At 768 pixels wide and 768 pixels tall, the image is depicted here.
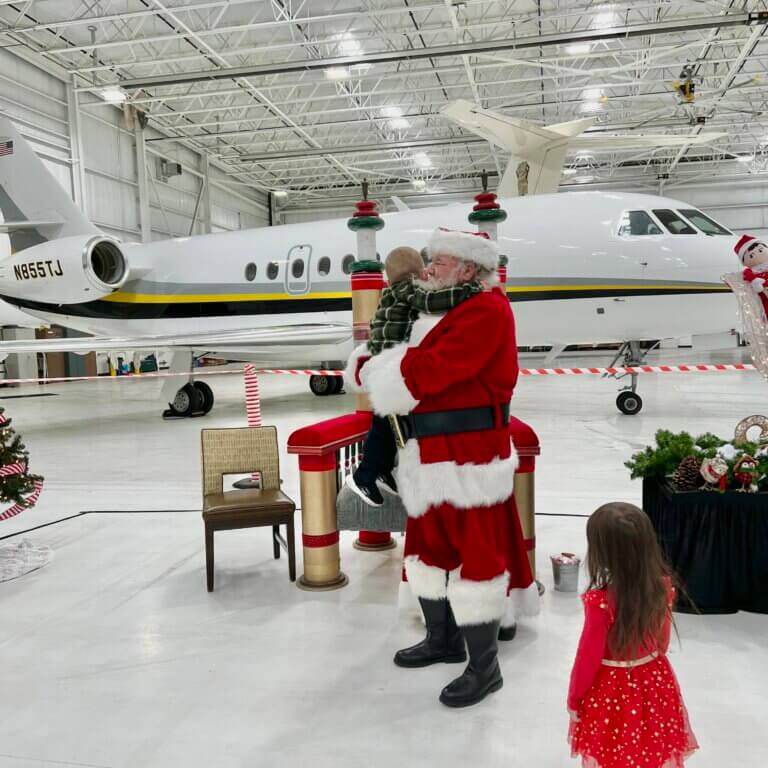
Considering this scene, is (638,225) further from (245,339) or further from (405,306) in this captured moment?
(405,306)

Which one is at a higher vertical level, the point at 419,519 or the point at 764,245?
the point at 764,245

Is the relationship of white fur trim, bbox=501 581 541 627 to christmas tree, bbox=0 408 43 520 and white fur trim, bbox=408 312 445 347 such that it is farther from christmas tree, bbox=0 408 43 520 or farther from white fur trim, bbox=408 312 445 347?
christmas tree, bbox=0 408 43 520

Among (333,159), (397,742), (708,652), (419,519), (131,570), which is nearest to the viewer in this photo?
(397,742)

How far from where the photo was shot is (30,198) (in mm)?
11945

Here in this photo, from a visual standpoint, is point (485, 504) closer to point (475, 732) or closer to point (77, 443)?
point (475, 732)

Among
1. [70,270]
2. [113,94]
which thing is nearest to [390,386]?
[70,270]

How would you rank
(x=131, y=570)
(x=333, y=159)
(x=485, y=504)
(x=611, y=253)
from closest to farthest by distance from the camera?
(x=485, y=504)
(x=131, y=570)
(x=611, y=253)
(x=333, y=159)

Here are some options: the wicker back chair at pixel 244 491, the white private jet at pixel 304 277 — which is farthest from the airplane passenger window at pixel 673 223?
the wicker back chair at pixel 244 491

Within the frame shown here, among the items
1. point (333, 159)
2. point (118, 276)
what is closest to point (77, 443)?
point (118, 276)

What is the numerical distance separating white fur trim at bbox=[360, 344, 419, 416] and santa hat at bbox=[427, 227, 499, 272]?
377 millimetres

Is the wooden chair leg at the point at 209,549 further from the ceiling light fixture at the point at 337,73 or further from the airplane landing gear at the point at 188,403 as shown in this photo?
the ceiling light fixture at the point at 337,73

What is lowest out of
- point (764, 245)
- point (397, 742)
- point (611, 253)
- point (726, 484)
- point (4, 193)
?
point (397, 742)

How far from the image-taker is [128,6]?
1591cm

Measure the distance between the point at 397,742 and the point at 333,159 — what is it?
27301 mm
